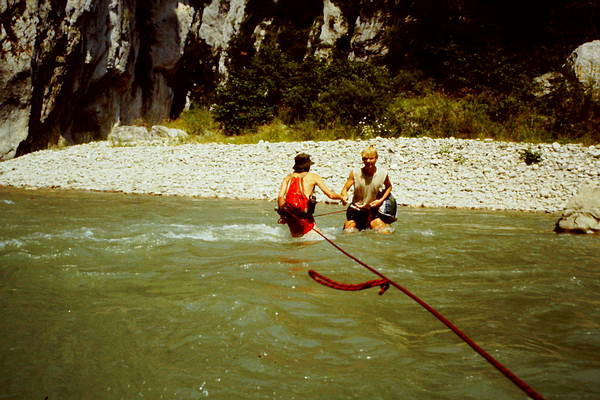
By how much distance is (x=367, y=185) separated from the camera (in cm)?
572

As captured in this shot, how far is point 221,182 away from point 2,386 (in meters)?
8.52

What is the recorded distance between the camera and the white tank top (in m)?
5.65

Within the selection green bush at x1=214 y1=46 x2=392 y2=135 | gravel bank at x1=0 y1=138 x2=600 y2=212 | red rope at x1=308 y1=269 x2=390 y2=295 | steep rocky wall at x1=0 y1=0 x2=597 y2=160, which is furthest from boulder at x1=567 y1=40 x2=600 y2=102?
red rope at x1=308 y1=269 x2=390 y2=295

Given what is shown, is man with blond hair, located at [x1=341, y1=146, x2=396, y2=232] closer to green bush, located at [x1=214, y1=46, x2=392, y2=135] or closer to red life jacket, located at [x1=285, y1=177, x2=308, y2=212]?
red life jacket, located at [x1=285, y1=177, x2=308, y2=212]

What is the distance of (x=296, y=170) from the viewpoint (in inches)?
203

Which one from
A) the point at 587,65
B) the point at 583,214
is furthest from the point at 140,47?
the point at 583,214

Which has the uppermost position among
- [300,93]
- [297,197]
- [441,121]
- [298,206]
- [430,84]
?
[430,84]

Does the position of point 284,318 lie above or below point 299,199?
below

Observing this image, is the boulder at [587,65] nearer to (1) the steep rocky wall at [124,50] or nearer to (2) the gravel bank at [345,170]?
(2) the gravel bank at [345,170]

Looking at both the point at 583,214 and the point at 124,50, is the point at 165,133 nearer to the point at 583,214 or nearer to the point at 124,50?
the point at 124,50

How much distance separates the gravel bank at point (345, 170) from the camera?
8.50 metres

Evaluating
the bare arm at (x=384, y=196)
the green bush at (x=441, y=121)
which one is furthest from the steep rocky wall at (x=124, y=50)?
the bare arm at (x=384, y=196)

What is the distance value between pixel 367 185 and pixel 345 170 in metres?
4.33

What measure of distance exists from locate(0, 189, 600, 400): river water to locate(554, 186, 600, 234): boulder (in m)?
0.79
